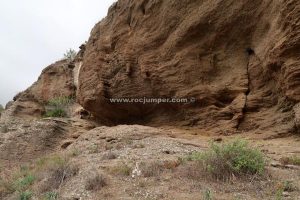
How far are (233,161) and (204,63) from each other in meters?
5.42

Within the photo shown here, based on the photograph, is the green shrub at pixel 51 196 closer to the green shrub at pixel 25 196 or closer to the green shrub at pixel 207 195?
the green shrub at pixel 25 196

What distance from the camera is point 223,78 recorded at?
12.1m

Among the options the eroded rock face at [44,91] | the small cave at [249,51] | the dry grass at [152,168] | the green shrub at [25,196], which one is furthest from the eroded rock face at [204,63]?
the eroded rock face at [44,91]

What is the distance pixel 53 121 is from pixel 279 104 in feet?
35.5

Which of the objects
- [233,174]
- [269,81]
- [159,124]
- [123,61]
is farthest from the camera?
[123,61]

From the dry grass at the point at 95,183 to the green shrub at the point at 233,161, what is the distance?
1932 mm

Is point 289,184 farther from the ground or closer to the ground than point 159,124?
closer to the ground

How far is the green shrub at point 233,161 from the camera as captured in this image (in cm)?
737

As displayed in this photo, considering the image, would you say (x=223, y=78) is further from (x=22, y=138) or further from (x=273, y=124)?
(x=22, y=138)

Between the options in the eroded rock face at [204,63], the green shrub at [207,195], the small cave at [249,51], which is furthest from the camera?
the small cave at [249,51]

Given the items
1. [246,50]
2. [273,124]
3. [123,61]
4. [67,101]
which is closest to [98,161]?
[273,124]

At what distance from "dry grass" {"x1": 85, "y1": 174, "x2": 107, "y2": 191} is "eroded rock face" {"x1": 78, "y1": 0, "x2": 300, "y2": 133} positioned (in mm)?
4615

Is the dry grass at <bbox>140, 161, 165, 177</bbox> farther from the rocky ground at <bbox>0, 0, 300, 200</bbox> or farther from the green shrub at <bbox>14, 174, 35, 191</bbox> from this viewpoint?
the green shrub at <bbox>14, 174, 35, 191</bbox>

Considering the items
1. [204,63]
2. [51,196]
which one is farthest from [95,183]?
[204,63]
